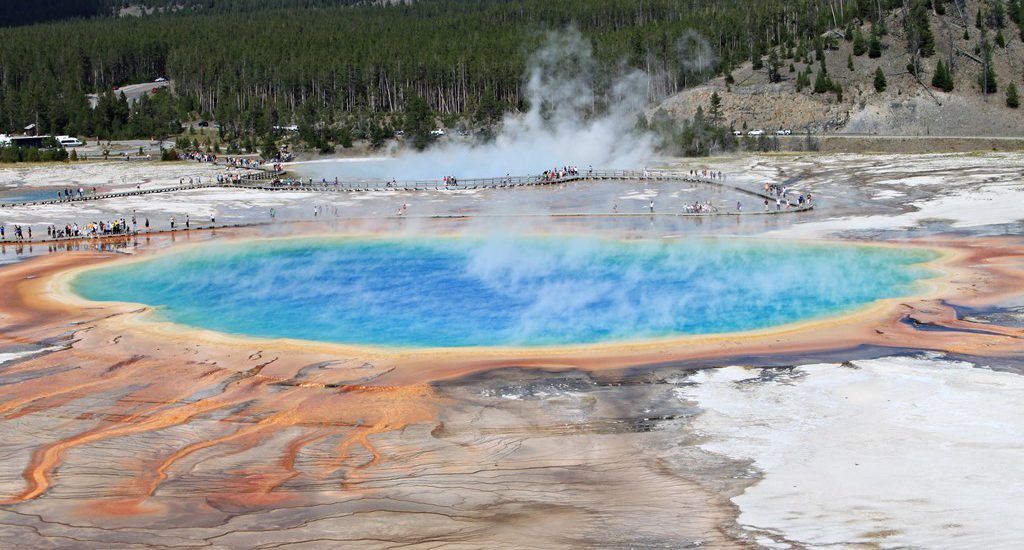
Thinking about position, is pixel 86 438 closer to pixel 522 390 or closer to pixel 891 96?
pixel 522 390

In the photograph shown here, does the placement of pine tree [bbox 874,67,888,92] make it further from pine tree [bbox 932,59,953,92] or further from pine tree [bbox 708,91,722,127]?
pine tree [bbox 708,91,722,127]

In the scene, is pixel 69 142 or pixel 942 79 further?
Result: pixel 69 142

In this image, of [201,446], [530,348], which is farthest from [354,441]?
[530,348]

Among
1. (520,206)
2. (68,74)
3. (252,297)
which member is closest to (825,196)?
(520,206)

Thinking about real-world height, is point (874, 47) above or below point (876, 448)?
above

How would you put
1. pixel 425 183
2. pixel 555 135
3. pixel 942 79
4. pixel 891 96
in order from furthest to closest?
pixel 891 96
pixel 942 79
pixel 555 135
pixel 425 183

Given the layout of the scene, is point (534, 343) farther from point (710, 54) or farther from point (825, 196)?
point (710, 54)
